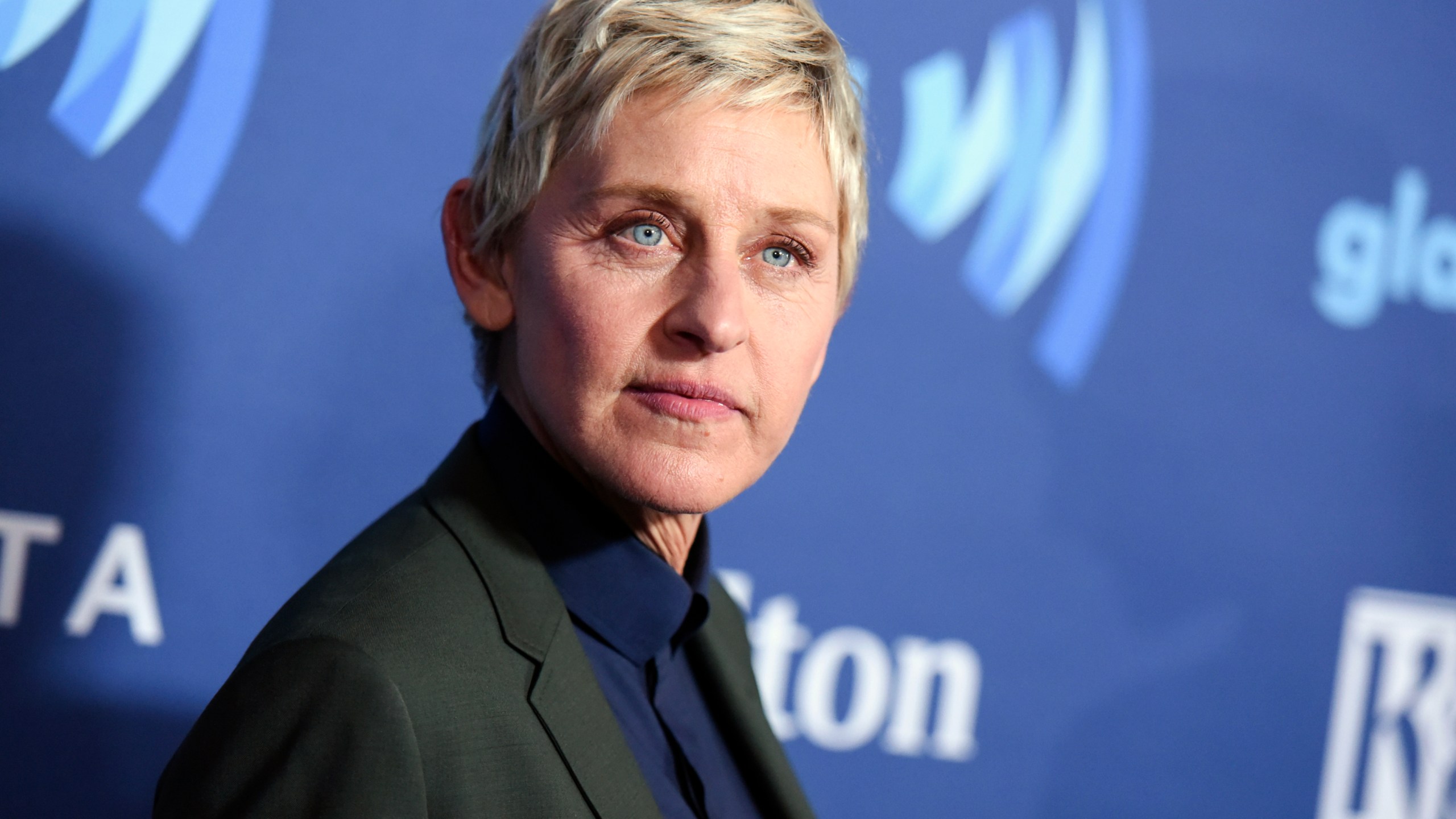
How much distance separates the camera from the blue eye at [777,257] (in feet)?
2.72

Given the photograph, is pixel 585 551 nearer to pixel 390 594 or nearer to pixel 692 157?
pixel 390 594

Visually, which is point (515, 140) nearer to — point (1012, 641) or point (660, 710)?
point (660, 710)

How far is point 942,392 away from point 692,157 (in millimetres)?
836

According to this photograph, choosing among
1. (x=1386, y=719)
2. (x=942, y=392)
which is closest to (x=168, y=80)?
(x=942, y=392)

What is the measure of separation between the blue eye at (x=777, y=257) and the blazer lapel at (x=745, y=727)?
0.29 m

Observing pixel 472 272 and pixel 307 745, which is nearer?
pixel 307 745

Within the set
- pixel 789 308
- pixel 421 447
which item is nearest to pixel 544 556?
pixel 789 308

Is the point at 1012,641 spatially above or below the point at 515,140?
below

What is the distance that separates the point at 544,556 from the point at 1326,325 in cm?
130

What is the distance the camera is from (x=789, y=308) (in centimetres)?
83

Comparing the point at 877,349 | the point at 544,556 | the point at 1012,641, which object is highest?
the point at 877,349

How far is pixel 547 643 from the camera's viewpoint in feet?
2.49

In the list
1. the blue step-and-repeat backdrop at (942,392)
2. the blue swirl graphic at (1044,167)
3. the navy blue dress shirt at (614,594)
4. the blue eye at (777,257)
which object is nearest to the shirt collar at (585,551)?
the navy blue dress shirt at (614,594)

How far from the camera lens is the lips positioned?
0.78 meters
